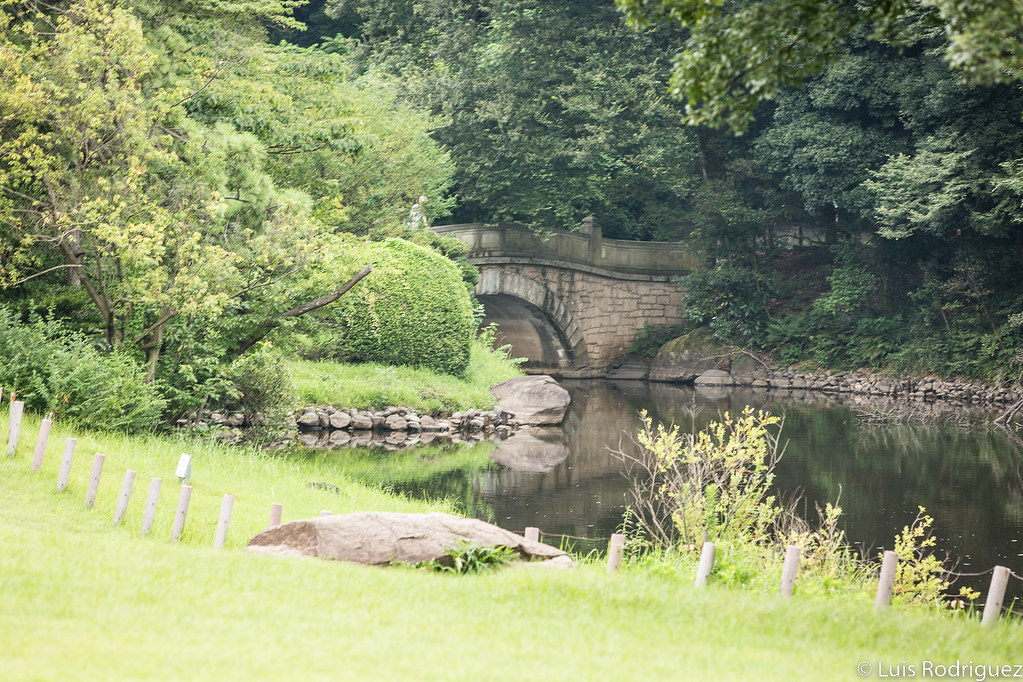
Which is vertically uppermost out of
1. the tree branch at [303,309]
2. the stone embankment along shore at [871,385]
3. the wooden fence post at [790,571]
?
the stone embankment along shore at [871,385]

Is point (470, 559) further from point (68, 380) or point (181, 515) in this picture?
point (68, 380)

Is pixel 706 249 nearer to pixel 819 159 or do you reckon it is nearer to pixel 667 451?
pixel 819 159

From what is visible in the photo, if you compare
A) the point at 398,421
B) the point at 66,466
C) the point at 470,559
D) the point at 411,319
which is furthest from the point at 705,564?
the point at 411,319

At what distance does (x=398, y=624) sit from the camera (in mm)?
5199

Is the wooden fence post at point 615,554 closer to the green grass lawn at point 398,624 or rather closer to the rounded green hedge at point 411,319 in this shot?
the green grass lawn at point 398,624

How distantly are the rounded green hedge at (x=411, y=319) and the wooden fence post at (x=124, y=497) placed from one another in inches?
424

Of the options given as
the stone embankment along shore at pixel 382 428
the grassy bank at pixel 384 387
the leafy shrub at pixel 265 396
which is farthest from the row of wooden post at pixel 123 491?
the grassy bank at pixel 384 387

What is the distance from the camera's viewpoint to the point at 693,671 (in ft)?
15.3

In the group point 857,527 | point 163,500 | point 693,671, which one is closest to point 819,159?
point 857,527

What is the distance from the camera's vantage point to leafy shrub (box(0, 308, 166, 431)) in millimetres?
11555

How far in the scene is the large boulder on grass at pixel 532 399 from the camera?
2100cm

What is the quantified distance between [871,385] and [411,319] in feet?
48.0

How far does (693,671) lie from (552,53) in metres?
25.3

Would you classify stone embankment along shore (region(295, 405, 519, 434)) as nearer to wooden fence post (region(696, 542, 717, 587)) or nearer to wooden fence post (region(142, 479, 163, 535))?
wooden fence post (region(142, 479, 163, 535))
